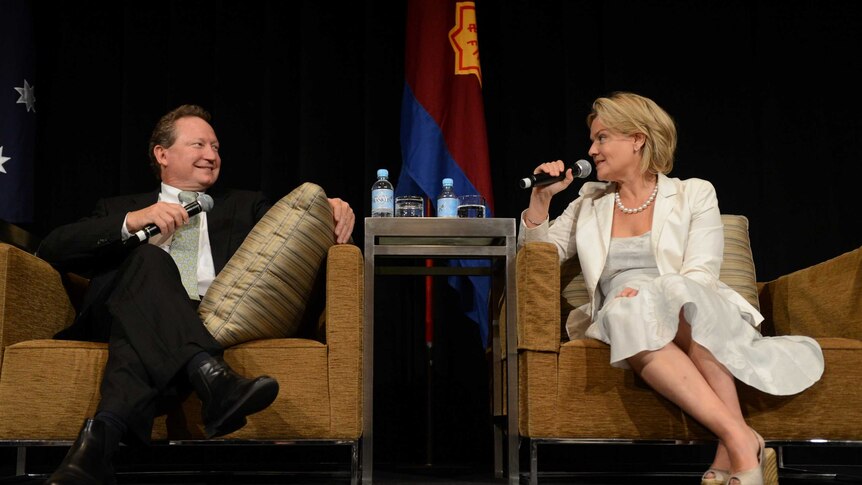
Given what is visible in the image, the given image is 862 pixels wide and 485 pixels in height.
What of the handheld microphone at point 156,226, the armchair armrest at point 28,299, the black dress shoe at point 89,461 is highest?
the handheld microphone at point 156,226

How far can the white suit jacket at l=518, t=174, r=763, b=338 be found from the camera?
2379 mm

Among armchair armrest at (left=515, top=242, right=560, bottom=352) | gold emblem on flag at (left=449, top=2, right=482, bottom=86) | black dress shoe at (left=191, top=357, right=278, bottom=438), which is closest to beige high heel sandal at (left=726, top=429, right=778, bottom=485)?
armchair armrest at (left=515, top=242, right=560, bottom=352)

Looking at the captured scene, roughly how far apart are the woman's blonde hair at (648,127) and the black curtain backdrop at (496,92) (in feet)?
2.23

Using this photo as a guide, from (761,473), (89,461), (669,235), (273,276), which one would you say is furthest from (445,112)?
(89,461)

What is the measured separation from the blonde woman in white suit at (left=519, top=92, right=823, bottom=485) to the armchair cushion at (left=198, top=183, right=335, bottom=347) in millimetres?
666

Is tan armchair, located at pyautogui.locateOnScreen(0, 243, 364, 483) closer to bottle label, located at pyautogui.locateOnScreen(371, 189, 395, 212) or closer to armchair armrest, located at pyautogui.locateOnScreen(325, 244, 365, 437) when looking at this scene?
armchair armrest, located at pyautogui.locateOnScreen(325, 244, 365, 437)

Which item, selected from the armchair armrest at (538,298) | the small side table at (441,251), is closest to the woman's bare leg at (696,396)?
the armchair armrest at (538,298)

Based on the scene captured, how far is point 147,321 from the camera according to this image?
2053mm

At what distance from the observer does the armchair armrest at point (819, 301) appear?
2352 mm

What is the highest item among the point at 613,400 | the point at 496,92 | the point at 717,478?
the point at 496,92

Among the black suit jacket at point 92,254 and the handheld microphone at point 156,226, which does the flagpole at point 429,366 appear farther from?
the handheld microphone at point 156,226

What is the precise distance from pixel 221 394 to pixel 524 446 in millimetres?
1627

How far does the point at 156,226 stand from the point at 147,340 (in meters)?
0.37

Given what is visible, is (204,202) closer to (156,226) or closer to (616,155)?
(156,226)
